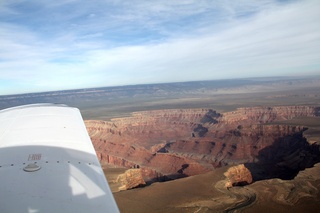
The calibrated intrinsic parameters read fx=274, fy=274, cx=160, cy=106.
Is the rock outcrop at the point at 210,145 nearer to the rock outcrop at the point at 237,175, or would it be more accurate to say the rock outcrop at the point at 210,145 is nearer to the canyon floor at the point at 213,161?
the canyon floor at the point at 213,161

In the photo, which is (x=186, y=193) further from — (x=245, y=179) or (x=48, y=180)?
(x=48, y=180)

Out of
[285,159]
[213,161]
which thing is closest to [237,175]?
[285,159]

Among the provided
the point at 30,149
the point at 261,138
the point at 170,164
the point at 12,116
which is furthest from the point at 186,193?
the point at 261,138

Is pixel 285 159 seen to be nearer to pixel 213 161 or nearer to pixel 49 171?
pixel 213 161

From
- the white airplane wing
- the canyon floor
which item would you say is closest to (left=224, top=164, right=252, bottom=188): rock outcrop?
the canyon floor

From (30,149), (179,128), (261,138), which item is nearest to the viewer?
(30,149)

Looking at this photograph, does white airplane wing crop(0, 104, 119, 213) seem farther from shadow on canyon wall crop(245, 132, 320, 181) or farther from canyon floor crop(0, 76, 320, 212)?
shadow on canyon wall crop(245, 132, 320, 181)

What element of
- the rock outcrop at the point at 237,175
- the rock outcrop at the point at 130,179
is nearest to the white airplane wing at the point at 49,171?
the rock outcrop at the point at 130,179
